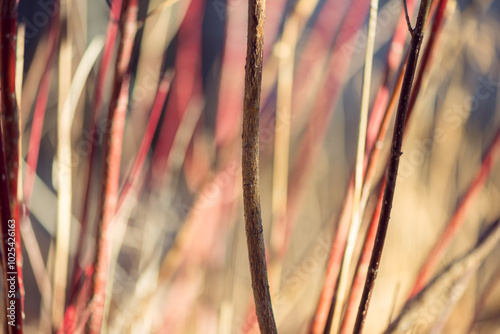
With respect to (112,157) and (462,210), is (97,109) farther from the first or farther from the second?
(462,210)

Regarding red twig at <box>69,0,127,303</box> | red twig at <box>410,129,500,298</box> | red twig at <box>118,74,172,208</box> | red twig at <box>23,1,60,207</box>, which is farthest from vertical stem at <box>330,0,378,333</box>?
red twig at <box>23,1,60,207</box>

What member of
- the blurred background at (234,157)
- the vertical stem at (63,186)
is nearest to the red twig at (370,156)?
the blurred background at (234,157)

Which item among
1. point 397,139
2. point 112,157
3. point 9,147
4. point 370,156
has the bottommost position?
point 9,147

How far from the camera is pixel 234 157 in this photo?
2.53 feet

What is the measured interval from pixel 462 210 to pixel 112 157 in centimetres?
74

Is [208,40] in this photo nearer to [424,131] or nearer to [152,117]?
[152,117]

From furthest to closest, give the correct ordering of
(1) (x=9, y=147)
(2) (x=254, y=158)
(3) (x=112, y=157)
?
(3) (x=112, y=157) < (1) (x=9, y=147) < (2) (x=254, y=158)

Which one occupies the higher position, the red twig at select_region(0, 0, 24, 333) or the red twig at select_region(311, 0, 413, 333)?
the red twig at select_region(311, 0, 413, 333)

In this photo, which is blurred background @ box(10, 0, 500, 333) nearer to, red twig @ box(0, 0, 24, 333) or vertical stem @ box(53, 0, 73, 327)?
vertical stem @ box(53, 0, 73, 327)

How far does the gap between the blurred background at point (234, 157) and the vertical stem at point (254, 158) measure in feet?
1.16

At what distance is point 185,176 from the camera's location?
767 mm

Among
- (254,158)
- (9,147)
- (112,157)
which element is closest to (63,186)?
(112,157)

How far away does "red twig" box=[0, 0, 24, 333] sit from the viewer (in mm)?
491

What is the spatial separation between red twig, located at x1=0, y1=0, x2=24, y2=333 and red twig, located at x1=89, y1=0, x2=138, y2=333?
17 centimetres
